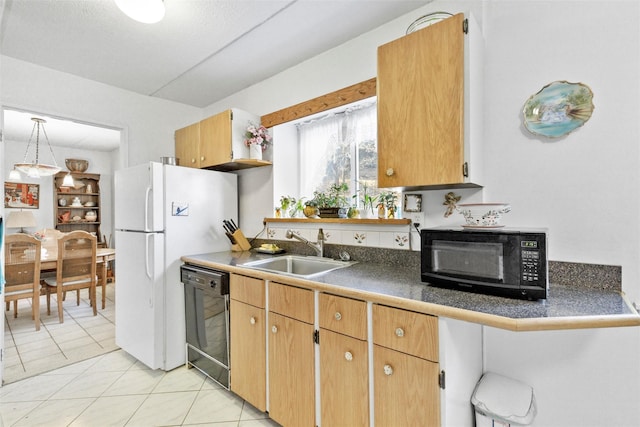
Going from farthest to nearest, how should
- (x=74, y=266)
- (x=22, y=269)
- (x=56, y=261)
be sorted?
(x=74, y=266) < (x=56, y=261) < (x=22, y=269)

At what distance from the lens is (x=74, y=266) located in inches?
138

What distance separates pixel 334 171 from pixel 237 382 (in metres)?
1.69

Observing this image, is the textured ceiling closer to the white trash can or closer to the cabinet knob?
the cabinet knob

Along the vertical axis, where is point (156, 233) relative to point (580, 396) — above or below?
above

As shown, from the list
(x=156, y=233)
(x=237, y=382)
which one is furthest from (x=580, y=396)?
(x=156, y=233)

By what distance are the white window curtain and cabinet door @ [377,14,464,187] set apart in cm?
68

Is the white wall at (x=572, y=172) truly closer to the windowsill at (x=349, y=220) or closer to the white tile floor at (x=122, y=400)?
the windowsill at (x=349, y=220)

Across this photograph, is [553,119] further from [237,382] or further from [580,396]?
[237,382]

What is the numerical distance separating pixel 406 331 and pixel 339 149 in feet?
5.37

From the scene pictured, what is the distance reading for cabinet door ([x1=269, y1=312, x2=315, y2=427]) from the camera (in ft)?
4.91

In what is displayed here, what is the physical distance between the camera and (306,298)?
4.92 feet

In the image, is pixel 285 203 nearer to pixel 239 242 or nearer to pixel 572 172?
pixel 239 242

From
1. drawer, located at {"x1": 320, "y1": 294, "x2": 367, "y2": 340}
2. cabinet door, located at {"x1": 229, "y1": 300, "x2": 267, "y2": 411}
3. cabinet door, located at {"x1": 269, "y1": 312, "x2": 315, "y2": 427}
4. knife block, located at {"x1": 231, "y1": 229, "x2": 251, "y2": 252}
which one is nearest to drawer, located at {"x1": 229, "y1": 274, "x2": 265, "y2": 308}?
cabinet door, located at {"x1": 229, "y1": 300, "x2": 267, "y2": 411}

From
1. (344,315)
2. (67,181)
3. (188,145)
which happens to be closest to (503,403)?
(344,315)
